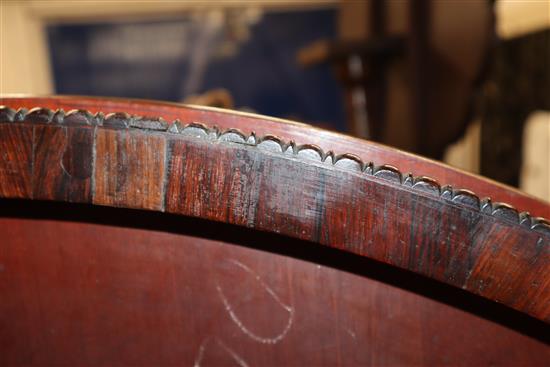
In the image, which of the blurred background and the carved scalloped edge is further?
the blurred background

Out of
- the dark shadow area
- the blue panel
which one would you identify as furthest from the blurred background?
the dark shadow area

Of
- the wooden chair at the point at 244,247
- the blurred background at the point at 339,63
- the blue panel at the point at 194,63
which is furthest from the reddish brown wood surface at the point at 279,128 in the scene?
the blue panel at the point at 194,63

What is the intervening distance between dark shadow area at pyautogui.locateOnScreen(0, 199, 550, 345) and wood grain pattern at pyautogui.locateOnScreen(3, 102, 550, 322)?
1.3 inches

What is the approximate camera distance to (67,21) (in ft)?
9.53

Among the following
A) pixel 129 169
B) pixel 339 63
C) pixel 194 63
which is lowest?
pixel 194 63

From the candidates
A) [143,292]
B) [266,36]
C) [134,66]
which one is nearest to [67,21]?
[134,66]

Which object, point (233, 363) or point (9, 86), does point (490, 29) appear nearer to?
point (233, 363)

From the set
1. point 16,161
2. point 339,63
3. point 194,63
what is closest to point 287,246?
point 16,161

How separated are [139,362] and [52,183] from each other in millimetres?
109

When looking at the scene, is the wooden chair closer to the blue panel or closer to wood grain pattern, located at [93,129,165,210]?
wood grain pattern, located at [93,129,165,210]

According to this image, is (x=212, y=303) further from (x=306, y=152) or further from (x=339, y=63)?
(x=339, y=63)

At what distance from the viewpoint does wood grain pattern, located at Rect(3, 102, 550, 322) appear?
0.22 metres

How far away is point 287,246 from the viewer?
26 cm

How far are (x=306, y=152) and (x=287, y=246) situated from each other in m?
0.06
